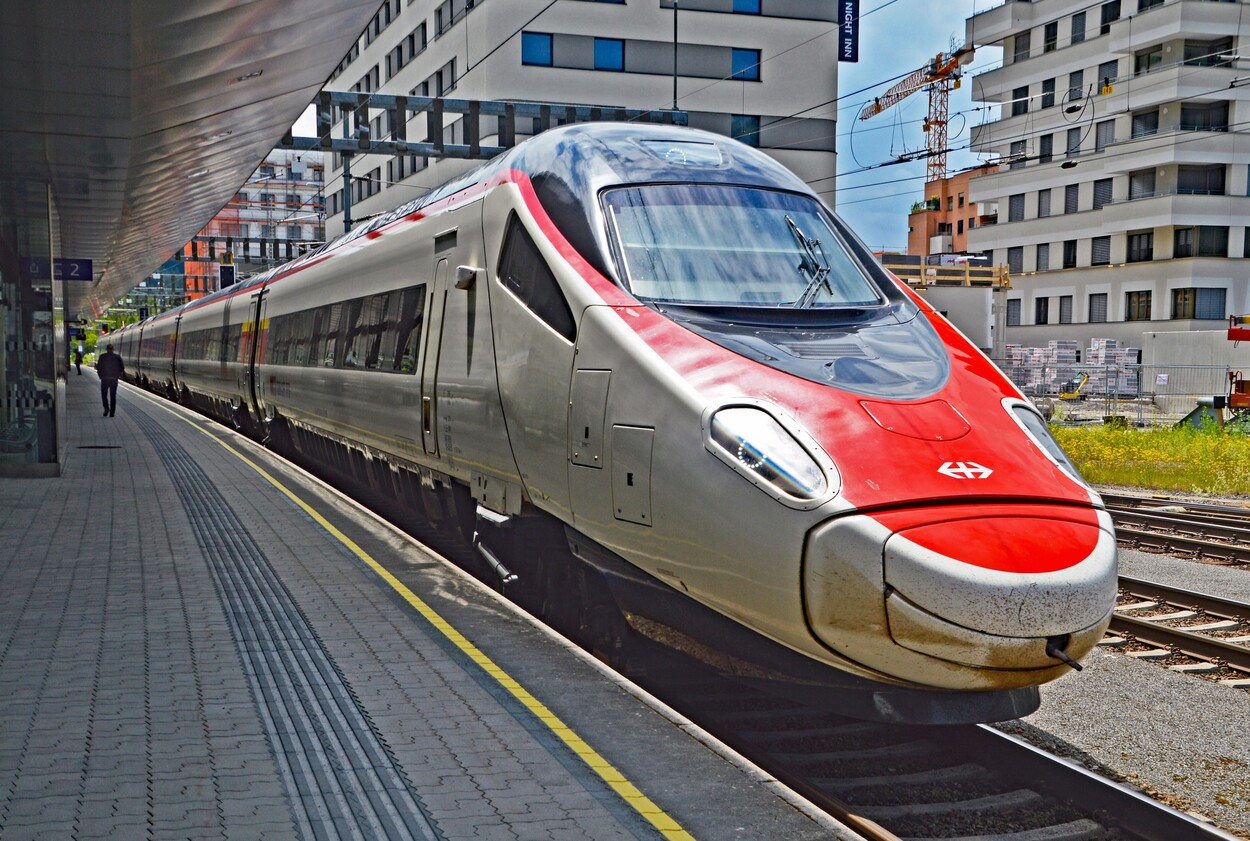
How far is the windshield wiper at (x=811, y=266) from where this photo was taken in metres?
6.51

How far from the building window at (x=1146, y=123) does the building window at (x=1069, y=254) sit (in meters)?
5.89

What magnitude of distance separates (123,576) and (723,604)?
5.91m

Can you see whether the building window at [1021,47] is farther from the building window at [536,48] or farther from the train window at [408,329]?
the train window at [408,329]

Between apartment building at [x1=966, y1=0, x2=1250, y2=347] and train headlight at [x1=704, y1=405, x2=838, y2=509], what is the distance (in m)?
44.6

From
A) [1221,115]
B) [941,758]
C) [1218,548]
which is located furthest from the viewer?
[1221,115]

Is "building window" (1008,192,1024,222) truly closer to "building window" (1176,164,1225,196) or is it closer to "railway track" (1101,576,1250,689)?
"building window" (1176,164,1225,196)

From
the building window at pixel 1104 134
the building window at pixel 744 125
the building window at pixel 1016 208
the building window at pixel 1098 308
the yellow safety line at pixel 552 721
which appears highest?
the building window at pixel 1104 134

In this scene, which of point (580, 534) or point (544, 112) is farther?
point (544, 112)

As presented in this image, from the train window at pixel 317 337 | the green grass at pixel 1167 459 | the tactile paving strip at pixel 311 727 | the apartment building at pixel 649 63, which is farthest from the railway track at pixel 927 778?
the apartment building at pixel 649 63

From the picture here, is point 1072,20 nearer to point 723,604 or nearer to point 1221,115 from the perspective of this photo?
point 1221,115

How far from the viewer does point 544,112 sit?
23734mm

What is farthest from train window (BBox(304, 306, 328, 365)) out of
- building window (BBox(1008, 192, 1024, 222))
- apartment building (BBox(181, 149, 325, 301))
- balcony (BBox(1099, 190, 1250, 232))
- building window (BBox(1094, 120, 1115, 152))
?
apartment building (BBox(181, 149, 325, 301))

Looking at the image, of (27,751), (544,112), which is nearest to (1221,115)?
(544,112)

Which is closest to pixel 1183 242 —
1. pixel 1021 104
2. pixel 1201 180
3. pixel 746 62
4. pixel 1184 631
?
pixel 1201 180
